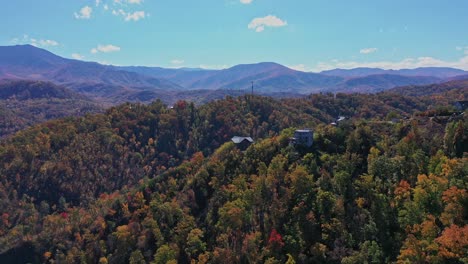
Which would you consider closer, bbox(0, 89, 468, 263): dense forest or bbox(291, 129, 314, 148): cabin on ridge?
bbox(0, 89, 468, 263): dense forest

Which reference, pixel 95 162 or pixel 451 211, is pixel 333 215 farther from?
pixel 95 162

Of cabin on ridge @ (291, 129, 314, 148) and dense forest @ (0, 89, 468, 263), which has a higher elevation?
cabin on ridge @ (291, 129, 314, 148)

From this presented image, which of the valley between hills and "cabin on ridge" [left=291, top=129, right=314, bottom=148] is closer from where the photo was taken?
the valley between hills

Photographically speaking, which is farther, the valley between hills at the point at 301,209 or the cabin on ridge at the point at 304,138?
the cabin on ridge at the point at 304,138

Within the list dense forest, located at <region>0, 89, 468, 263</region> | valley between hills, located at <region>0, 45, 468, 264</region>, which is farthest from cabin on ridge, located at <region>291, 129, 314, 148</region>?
dense forest, located at <region>0, 89, 468, 263</region>

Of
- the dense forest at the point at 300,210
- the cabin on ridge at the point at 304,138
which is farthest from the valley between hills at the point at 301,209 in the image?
the cabin on ridge at the point at 304,138

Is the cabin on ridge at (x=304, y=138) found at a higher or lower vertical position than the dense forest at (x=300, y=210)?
higher

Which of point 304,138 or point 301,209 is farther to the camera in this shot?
point 304,138

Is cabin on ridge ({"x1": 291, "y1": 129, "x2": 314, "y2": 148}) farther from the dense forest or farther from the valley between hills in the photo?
the dense forest

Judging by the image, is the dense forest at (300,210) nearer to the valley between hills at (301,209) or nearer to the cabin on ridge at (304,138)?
the valley between hills at (301,209)

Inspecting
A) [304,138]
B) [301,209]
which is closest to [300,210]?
[301,209]

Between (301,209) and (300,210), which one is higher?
(301,209)

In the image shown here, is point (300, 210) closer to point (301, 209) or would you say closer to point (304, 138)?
point (301, 209)
